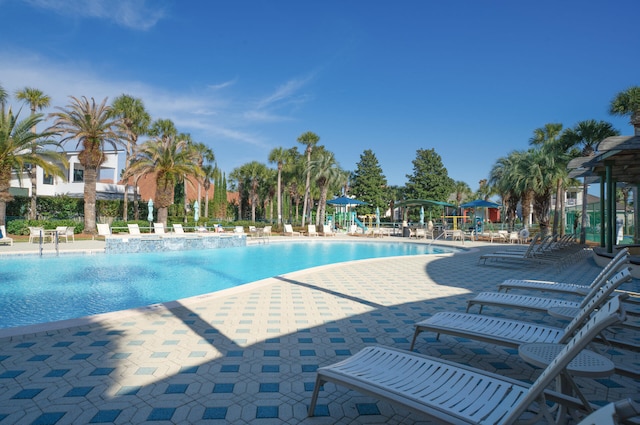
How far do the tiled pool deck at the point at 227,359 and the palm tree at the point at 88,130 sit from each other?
19.0 metres

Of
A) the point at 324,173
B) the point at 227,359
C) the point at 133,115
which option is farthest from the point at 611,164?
the point at 133,115

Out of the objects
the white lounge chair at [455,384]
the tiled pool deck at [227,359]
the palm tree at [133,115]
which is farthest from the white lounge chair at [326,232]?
the white lounge chair at [455,384]

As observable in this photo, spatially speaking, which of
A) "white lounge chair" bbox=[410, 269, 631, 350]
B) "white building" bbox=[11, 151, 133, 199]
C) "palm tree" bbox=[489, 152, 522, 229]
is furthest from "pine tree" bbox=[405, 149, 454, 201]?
"white lounge chair" bbox=[410, 269, 631, 350]

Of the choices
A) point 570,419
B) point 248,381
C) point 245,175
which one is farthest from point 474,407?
point 245,175

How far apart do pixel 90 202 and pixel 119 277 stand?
14.4m

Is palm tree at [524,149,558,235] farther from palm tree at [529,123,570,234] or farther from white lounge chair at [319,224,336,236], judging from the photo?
white lounge chair at [319,224,336,236]

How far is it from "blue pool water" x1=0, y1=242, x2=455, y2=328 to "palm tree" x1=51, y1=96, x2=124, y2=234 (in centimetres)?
972

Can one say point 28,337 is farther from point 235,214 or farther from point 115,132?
point 235,214

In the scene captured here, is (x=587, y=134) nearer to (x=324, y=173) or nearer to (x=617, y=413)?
(x=324, y=173)

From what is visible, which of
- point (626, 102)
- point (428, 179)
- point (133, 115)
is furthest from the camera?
point (428, 179)

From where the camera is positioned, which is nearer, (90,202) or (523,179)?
(90,202)

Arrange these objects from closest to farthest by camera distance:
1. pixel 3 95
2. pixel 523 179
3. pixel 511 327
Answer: pixel 511 327
pixel 3 95
pixel 523 179

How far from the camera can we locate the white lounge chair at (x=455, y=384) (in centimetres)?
169

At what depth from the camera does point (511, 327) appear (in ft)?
11.3
